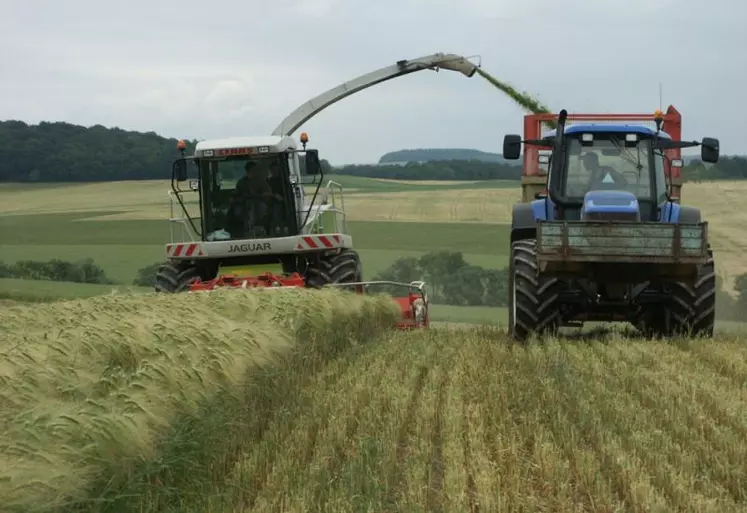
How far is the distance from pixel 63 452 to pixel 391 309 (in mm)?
8416

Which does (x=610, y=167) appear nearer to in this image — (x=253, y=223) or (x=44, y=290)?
(x=253, y=223)

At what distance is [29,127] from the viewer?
38844 mm

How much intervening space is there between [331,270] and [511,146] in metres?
3.32

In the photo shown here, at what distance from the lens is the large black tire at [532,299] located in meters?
9.54

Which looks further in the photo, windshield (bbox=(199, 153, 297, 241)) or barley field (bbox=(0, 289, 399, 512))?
windshield (bbox=(199, 153, 297, 241))

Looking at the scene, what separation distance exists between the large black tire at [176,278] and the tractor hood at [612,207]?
4.90m

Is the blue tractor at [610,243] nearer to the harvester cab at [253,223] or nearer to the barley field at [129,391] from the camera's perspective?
the harvester cab at [253,223]

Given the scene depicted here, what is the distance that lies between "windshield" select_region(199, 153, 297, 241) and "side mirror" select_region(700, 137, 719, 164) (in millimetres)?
4666

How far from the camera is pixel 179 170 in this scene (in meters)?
11.8

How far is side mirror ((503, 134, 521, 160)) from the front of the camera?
31.9 feet

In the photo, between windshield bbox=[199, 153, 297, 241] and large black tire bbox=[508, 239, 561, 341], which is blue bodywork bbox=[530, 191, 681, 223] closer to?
large black tire bbox=[508, 239, 561, 341]

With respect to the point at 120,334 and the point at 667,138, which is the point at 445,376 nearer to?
the point at 120,334

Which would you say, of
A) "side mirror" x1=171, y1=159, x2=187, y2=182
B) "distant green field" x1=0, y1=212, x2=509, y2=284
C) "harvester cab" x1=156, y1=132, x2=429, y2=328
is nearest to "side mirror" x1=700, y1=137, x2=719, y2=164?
"harvester cab" x1=156, y1=132, x2=429, y2=328

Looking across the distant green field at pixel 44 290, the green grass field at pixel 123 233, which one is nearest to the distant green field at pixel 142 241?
the green grass field at pixel 123 233
